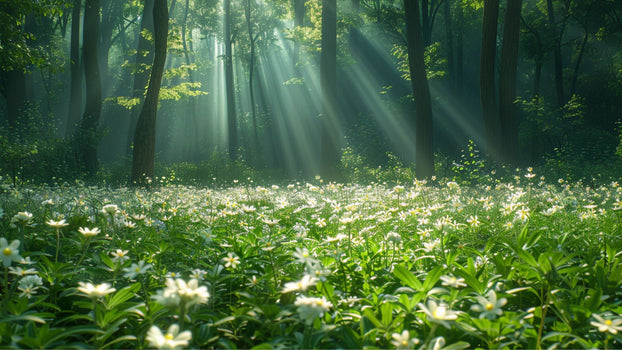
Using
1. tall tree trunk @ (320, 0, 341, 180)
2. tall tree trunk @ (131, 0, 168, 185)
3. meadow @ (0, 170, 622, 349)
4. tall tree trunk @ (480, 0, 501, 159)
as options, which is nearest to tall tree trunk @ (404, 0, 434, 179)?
tall tree trunk @ (480, 0, 501, 159)

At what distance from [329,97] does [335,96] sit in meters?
0.24

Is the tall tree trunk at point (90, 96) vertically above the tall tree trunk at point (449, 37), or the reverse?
the tall tree trunk at point (449, 37)

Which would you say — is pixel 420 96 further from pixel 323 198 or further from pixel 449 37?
pixel 449 37

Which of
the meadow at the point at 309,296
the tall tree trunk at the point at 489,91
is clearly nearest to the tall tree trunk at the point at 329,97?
the tall tree trunk at the point at 489,91

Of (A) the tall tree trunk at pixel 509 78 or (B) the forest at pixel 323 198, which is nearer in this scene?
(B) the forest at pixel 323 198

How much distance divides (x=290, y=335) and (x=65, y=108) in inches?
1625

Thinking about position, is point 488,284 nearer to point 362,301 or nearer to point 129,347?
point 362,301

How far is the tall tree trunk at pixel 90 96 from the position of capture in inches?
506

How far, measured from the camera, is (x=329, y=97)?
503 inches

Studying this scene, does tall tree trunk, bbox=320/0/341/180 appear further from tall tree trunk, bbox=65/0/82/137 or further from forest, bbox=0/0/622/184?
tall tree trunk, bbox=65/0/82/137

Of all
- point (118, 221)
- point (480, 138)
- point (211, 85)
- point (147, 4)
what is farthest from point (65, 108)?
point (118, 221)

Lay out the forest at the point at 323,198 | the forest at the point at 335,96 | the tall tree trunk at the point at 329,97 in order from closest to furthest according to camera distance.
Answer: the forest at the point at 323,198 < the forest at the point at 335,96 < the tall tree trunk at the point at 329,97

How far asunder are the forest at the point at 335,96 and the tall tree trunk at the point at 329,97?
1.9 inches

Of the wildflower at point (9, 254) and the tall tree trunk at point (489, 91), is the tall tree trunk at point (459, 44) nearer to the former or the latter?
the tall tree trunk at point (489, 91)
